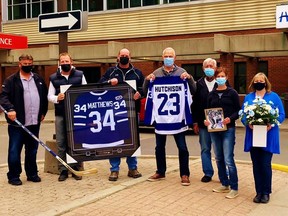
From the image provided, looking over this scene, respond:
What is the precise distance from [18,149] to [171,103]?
8.21ft

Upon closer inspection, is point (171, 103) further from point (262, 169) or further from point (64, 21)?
point (64, 21)

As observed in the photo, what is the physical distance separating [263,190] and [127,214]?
6.34ft

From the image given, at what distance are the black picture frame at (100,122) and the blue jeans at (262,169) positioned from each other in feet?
6.70

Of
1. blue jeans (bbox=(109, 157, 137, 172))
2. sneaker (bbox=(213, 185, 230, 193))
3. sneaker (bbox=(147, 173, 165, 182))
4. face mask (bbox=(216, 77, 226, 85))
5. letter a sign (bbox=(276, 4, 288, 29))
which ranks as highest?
letter a sign (bbox=(276, 4, 288, 29))

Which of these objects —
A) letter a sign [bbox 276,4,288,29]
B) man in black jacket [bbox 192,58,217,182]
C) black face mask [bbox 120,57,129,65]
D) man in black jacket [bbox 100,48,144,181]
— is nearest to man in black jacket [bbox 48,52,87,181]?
man in black jacket [bbox 100,48,144,181]

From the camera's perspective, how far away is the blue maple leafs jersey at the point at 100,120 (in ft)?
23.3

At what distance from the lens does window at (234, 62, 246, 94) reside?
1020 inches

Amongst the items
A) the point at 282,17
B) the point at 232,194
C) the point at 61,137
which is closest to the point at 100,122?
the point at 61,137

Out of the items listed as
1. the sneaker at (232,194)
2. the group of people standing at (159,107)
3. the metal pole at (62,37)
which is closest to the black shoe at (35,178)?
the group of people standing at (159,107)

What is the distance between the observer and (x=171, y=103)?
271 inches

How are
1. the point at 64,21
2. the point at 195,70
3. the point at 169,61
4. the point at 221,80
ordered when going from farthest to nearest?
the point at 195,70 → the point at 64,21 → the point at 169,61 → the point at 221,80

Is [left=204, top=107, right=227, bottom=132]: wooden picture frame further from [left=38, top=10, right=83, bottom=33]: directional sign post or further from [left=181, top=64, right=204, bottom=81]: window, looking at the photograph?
[left=181, top=64, right=204, bottom=81]: window

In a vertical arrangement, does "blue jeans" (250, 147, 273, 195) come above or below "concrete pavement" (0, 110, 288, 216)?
above

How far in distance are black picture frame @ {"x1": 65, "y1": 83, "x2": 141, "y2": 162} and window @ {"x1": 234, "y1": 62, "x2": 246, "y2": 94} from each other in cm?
1958
